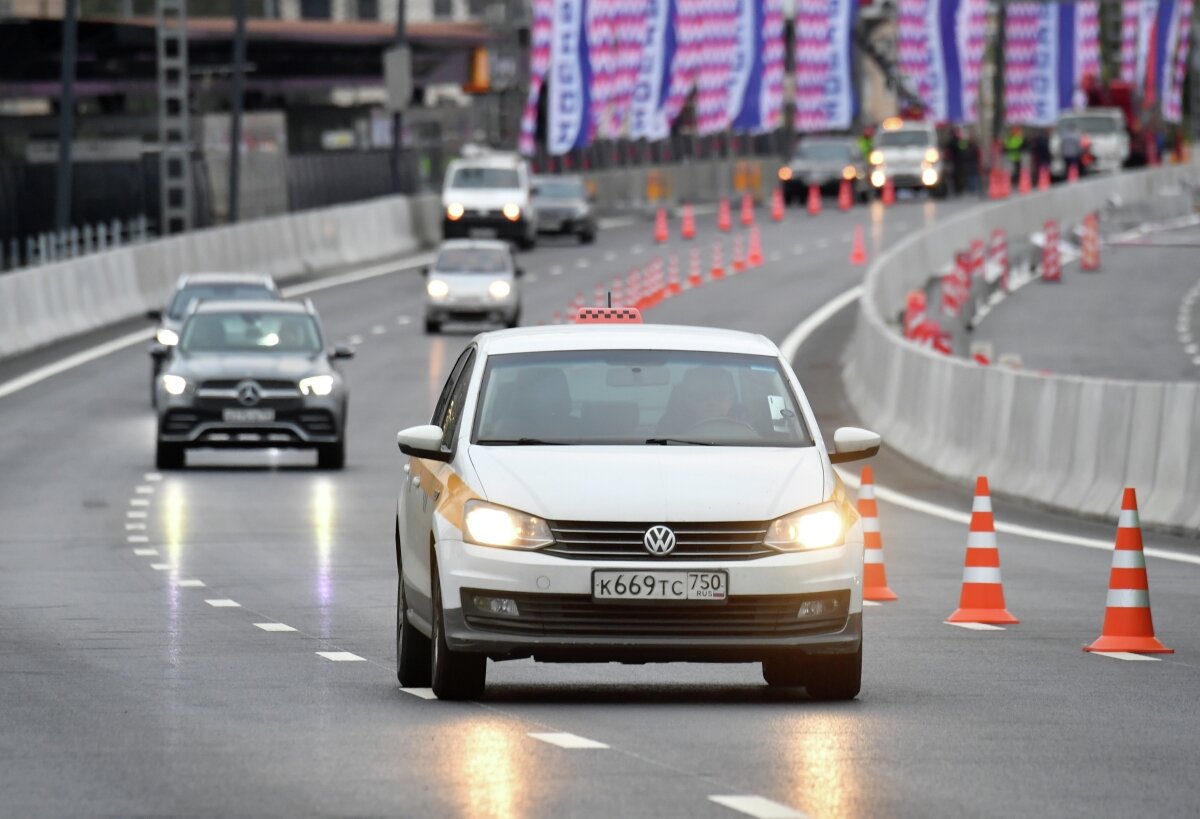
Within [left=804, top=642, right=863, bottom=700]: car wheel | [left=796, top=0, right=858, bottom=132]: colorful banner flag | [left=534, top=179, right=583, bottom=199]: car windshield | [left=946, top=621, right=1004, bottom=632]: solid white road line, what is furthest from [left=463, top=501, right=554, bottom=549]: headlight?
[left=796, top=0, right=858, bottom=132]: colorful banner flag

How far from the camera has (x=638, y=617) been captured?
36.4ft

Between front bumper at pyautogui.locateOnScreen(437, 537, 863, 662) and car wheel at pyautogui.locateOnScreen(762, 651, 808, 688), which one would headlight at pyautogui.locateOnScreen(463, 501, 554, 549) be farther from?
car wheel at pyautogui.locateOnScreen(762, 651, 808, 688)

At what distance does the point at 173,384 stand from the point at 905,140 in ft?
191

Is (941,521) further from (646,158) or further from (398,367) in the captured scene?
(646,158)

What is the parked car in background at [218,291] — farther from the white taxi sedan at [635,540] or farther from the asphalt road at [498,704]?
the white taxi sedan at [635,540]

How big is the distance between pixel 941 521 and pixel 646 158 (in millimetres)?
68177

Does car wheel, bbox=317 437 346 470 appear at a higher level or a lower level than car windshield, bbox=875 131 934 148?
higher

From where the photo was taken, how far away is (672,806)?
8.74 m

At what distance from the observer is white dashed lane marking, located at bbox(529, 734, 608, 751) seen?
33.3ft

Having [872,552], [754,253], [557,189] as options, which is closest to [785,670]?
[872,552]

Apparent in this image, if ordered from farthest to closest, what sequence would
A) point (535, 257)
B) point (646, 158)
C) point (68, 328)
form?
point (646, 158) < point (535, 257) < point (68, 328)

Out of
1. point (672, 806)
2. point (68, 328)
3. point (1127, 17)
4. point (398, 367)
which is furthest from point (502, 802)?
point (1127, 17)

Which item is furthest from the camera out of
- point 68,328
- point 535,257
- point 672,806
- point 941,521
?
point 535,257

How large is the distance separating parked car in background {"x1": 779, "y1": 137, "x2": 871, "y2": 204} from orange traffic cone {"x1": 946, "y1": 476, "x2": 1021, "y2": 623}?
67582 millimetres
